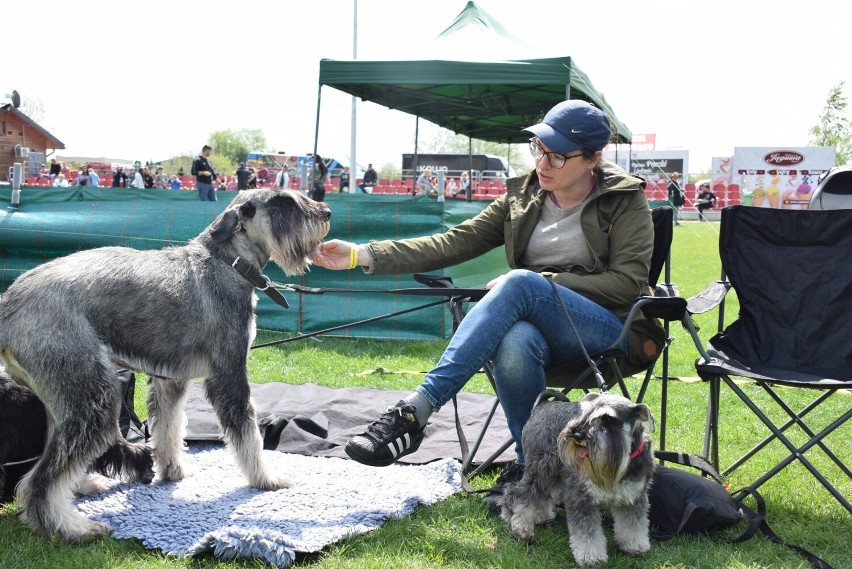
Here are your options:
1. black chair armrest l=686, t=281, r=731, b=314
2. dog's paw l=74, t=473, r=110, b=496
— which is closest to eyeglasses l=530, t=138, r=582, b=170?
black chair armrest l=686, t=281, r=731, b=314

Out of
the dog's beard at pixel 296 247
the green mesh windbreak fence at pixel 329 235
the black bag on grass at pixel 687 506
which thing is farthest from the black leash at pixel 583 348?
the green mesh windbreak fence at pixel 329 235

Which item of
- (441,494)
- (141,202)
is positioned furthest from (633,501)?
(141,202)

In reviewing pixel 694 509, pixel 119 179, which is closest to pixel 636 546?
pixel 694 509

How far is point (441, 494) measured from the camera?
3.52 meters

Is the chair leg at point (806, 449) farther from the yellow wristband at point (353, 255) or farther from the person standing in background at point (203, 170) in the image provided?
the person standing in background at point (203, 170)

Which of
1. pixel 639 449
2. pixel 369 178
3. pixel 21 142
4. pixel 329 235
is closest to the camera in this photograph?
pixel 639 449

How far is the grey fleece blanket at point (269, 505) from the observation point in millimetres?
2850

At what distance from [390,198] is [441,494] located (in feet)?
14.1

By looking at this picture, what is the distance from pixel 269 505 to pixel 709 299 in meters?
2.37

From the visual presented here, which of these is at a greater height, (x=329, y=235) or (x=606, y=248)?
(x=606, y=248)

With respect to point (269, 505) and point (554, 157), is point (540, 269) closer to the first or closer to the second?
point (554, 157)

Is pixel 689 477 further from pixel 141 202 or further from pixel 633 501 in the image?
pixel 141 202

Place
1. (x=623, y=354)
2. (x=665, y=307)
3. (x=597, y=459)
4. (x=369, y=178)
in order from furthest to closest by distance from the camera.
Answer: (x=369, y=178), (x=623, y=354), (x=665, y=307), (x=597, y=459)

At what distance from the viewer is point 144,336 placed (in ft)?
10.5
